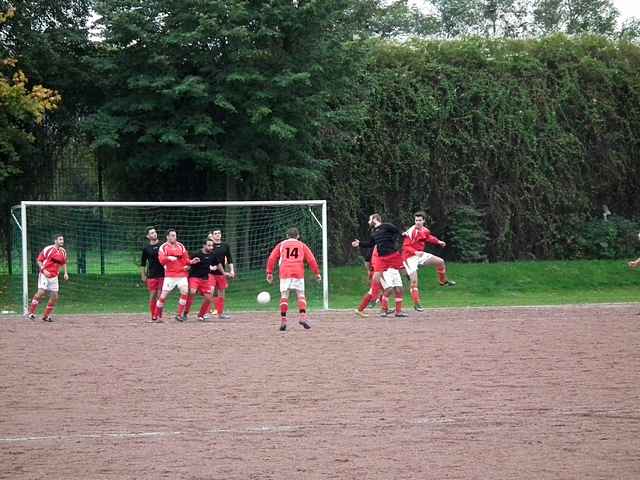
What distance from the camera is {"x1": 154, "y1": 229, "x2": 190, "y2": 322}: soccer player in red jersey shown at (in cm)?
2180

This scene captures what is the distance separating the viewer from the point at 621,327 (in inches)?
734

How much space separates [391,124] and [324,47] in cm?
602

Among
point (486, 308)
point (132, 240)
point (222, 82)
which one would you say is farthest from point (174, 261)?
point (222, 82)

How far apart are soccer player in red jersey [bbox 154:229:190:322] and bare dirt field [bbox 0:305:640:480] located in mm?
3168

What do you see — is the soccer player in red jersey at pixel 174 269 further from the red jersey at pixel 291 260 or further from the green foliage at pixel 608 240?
the green foliage at pixel 608 240

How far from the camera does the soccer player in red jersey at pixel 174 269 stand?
21.8m

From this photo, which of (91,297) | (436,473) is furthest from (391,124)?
(436,473)

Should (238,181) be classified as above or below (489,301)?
above

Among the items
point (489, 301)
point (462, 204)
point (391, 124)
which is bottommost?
point (489, 301)

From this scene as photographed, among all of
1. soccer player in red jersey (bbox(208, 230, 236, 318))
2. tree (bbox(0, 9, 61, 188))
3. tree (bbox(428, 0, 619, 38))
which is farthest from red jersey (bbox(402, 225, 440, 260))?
tree (bbox(428, 0, 619, 38))

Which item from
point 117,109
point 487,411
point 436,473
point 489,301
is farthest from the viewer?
point 117,109

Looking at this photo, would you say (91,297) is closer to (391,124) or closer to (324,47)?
(324,47)

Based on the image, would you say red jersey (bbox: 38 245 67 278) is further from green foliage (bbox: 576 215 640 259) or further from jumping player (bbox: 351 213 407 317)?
green foliage (bbox: 576 215 640 259)

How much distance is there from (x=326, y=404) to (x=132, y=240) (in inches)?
757
